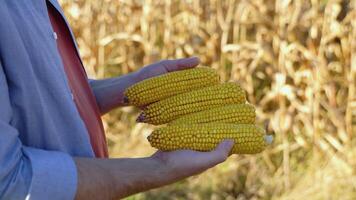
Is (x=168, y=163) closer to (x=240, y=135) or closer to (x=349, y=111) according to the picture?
(x=240, y=135)

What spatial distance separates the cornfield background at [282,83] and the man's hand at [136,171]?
250 cm

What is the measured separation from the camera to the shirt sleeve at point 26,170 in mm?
1267

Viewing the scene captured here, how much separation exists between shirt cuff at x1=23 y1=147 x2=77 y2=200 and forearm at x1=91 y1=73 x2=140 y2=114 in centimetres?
54

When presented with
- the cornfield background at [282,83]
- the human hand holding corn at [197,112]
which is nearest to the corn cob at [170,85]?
the human hand holding corn at [197,112]

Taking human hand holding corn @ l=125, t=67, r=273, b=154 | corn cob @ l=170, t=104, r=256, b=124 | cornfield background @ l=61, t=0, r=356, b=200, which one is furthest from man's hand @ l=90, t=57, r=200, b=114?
cornfield background @ l=61, t=0, r=356, b=200

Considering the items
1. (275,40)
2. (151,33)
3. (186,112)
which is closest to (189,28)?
(151,33)

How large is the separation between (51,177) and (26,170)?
0.15 ft

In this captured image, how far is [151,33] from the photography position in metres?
4.79

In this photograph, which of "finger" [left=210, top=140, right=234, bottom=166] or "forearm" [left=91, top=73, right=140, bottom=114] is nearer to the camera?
"finger" [left=210, top=140, right=234, bottom=166]

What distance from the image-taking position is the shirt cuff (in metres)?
1.29

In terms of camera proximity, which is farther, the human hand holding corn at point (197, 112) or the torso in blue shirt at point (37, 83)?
the human hand holding corn at point (197, 112)

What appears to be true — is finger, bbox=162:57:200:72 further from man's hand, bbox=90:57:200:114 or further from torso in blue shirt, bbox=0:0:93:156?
torso in blue shirt, bbox=0:0:93:156

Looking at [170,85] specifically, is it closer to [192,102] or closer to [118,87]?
[192,102]

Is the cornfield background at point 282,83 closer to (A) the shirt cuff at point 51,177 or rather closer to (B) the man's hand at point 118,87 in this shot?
(B) the man's hand at point 118,87
